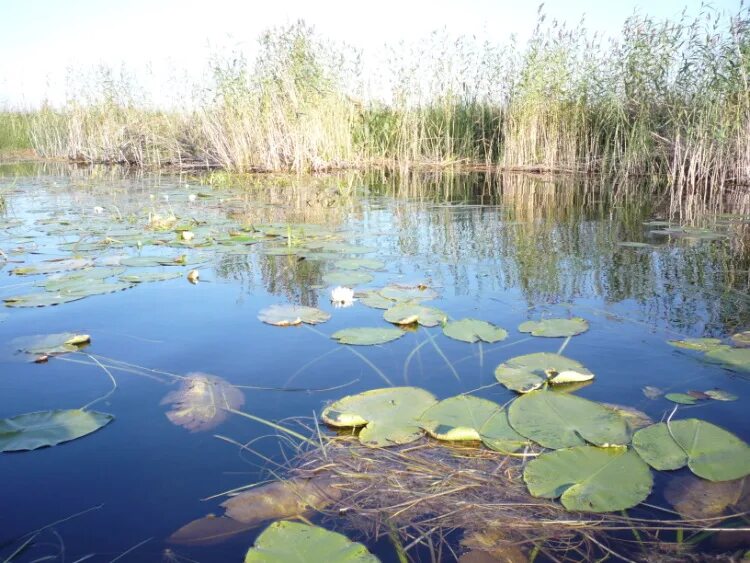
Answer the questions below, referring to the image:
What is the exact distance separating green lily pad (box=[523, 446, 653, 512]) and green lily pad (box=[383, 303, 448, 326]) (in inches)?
33.4

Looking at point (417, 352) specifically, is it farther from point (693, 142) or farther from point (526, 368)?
point (693, 142)

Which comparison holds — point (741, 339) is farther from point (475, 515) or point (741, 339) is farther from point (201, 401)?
point (201, 401)

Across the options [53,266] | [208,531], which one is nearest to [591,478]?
[208,531]

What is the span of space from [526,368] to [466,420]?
358 mm

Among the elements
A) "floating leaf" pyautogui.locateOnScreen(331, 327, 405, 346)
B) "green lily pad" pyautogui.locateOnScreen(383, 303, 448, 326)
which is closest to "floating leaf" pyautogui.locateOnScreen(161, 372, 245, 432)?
"floating leaf" pyautogui.locateOnScreen(331, 327, 405, 346)

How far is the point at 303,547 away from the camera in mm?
903

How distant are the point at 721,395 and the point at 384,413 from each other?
0.90 meters

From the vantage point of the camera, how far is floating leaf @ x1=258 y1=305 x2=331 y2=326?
2023 mm

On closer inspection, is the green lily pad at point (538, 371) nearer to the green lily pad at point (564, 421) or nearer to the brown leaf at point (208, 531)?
Result: the green lily pad at point (564, 421)

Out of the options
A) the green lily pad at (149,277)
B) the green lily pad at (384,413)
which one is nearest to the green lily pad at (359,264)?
the green lily pad at (149,277)

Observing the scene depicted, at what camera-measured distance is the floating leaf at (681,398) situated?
55.6 inches

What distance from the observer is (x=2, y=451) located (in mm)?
1207

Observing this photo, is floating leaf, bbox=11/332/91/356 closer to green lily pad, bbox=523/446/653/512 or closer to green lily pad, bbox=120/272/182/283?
green lily pad, bbox=120/272/182/283

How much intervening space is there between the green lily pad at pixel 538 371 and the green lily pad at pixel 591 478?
32cm
